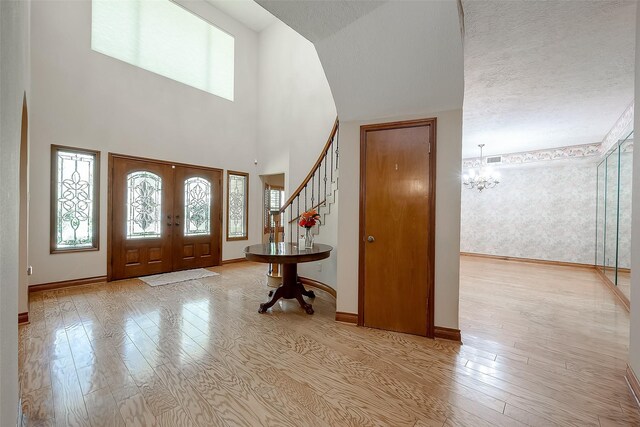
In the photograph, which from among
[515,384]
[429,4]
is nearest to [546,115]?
[429,4]

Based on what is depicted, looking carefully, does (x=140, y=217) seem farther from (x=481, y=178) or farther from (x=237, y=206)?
(x=481, y=178)

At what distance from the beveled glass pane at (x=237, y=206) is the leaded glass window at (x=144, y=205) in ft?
4.89

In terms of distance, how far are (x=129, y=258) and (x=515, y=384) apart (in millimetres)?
5371

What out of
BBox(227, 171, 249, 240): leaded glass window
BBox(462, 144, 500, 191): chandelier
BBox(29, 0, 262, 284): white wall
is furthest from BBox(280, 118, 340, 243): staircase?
BBox(462, 144, 500, 191): chandelier

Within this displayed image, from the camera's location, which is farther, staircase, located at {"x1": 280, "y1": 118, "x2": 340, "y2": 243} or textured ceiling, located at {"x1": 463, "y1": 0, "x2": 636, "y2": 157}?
staircase, located at {"x1": 280, "y1": 118, "x2": 340, "y2": 243}

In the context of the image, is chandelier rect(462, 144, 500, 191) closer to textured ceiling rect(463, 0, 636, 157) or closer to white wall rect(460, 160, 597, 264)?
white wall rect(460, 160, 597, 264)

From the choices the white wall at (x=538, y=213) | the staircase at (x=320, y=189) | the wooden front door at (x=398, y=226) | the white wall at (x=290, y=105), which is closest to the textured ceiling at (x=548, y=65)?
the wooden front door at (x=398, y=226)

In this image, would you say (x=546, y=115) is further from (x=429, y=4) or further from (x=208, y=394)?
(x=208, y=394)

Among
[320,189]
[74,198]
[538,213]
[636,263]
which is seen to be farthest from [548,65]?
[74,198]

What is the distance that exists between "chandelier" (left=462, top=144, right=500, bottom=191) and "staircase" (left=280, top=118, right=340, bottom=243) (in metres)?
3.98

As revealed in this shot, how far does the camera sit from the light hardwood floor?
1.61 m

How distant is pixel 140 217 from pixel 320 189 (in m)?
3.19

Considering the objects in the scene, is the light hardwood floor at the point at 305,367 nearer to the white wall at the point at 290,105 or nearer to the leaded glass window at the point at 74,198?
the leaded glass window at the point at 74,198

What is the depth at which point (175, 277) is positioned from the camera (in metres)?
4.77
